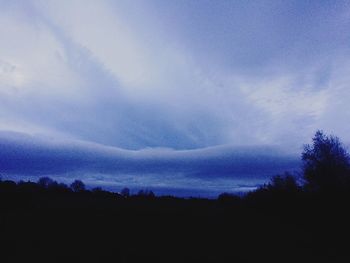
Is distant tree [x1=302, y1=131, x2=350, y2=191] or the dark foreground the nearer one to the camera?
the dark foreground

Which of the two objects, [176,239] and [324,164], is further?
[324,164]

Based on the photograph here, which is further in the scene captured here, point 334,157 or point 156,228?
point 334,157

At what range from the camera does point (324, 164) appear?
192ft

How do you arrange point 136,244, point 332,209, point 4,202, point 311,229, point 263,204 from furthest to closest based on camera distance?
point 263,204 < point 4,202 < point 332,209 < point 311,229 < point 136,244

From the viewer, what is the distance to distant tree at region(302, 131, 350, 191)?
56562 millimetres

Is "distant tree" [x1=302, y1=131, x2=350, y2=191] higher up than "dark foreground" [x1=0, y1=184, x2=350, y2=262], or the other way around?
"distant tree" [x1=302, y1=131, x2=350, y2=191]

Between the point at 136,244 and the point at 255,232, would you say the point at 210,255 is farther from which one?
the point at 255,232

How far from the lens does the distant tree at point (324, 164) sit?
186 ft

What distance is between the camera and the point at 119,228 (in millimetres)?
25172

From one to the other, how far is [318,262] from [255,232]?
404 inches

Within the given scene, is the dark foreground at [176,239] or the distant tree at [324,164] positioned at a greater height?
the distant tree at [324,164]

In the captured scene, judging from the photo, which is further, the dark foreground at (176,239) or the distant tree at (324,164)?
the distant tree at (324,164)

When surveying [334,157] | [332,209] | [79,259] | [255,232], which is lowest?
[79,259]

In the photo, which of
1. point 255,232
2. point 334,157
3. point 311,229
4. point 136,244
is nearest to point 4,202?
point 136,244
